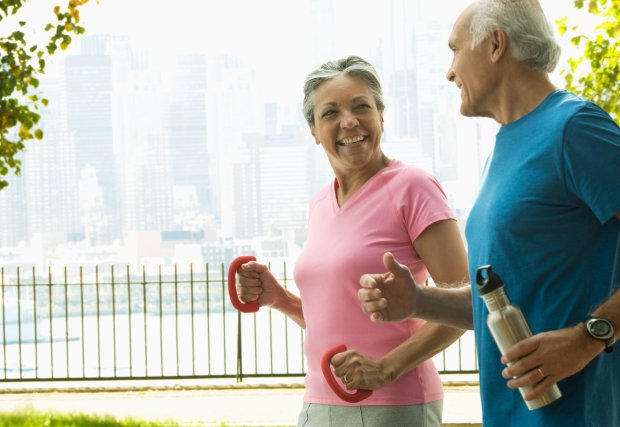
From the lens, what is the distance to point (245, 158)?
62.7 meters

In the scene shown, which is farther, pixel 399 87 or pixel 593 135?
pixel 399 87

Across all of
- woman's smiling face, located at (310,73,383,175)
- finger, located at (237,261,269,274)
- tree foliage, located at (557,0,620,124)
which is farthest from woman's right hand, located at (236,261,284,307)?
tree foliage, located at (557,0,620,124)

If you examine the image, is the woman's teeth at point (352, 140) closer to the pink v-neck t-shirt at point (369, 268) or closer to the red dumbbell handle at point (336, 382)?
the pink v-neck t-shirt at point (369, 268)

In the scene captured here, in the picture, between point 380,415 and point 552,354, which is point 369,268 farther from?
point 552,354

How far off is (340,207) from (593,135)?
32.1 inches

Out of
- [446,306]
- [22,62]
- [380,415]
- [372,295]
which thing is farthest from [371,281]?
[22,62]

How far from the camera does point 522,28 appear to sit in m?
1.55

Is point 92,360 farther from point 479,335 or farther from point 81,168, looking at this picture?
point 479,335

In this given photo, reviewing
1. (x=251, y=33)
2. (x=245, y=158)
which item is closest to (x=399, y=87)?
(x=245, y=158)

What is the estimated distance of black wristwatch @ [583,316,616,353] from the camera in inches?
53.1

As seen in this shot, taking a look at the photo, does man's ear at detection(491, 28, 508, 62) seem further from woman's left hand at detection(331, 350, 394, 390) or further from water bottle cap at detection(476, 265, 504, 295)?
woman's left hand at detection(331, 350, 394, 390)

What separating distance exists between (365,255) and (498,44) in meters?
0.56

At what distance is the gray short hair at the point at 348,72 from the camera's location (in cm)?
208

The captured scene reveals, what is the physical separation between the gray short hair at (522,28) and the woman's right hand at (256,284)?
0.90 meters
